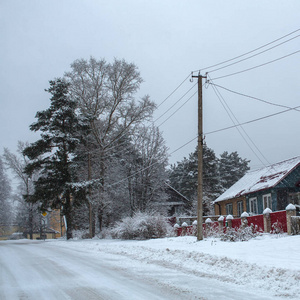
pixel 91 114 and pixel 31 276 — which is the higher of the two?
pixel 91 114

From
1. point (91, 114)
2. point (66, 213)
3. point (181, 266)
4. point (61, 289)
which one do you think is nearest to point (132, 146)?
point (91, 114)

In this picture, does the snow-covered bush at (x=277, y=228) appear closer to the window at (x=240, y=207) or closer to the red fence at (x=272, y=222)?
the red fence at (x=272, y=222)

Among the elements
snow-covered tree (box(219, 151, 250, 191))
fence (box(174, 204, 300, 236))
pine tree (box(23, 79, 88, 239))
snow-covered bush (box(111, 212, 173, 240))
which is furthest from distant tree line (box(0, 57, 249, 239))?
snow-covered tree (box(219, 151, 250, 191))

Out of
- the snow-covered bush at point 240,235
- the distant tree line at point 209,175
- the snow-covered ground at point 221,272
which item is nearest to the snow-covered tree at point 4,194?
the distant tree line at point 209,175

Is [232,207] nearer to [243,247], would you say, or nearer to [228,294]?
[243,247]

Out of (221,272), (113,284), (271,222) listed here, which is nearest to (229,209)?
(271,222)

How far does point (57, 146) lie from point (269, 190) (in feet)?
60.2

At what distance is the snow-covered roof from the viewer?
90.8ft

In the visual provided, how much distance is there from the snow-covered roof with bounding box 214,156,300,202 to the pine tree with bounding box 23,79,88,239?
1428 cm

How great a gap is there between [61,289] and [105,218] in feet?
107

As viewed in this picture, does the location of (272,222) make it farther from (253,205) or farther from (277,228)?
(253,205)

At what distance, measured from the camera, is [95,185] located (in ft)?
107

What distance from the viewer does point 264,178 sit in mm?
30734

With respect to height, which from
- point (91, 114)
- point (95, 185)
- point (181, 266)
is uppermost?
point (91, 114)
